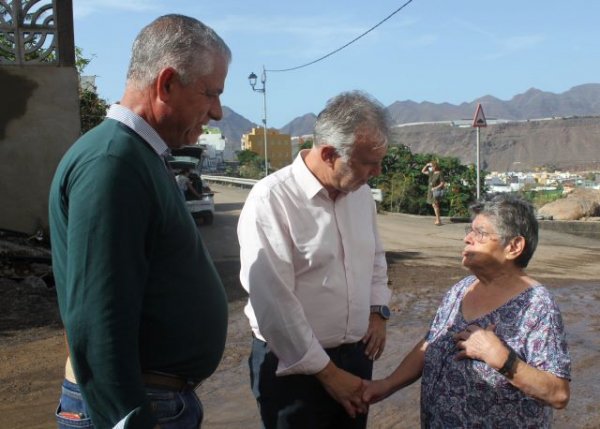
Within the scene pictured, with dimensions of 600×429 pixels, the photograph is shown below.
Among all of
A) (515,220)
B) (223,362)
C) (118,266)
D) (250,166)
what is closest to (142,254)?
(118,266)

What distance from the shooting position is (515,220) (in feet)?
8.82

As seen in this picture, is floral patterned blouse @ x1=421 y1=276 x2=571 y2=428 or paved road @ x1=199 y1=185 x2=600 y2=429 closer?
floral patterned blouse @ x1=421 y1=276 x2=571 y2=428

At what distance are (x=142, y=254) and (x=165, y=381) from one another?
429 mm

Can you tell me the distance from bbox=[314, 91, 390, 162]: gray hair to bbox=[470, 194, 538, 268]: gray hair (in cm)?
53

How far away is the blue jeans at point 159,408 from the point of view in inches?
75.6

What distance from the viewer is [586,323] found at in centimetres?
736

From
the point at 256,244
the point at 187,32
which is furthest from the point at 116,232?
the point at 256,244

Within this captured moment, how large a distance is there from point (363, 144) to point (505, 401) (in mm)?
1106

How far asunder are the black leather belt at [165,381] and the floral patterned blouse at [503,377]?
112 centimetres

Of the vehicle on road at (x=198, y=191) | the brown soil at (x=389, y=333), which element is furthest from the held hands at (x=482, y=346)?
the vehicle on road at (x=198, y=191)

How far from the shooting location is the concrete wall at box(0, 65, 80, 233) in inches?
413

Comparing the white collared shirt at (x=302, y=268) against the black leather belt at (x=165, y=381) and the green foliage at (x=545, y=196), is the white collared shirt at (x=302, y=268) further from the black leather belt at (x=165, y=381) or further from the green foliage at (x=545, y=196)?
the green foliage at (x=545, y=196)

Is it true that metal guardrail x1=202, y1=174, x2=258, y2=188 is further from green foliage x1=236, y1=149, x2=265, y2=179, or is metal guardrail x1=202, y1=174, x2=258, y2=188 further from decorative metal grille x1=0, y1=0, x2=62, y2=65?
decorative metal grille x1=0, y1=0, x2=62, y2=65

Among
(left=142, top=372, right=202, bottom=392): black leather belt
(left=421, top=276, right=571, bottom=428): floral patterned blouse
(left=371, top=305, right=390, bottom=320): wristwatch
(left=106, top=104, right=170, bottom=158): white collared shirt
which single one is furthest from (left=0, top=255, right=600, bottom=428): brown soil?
(left=106, top=104, right=170, bottom=158): white collared shirt
